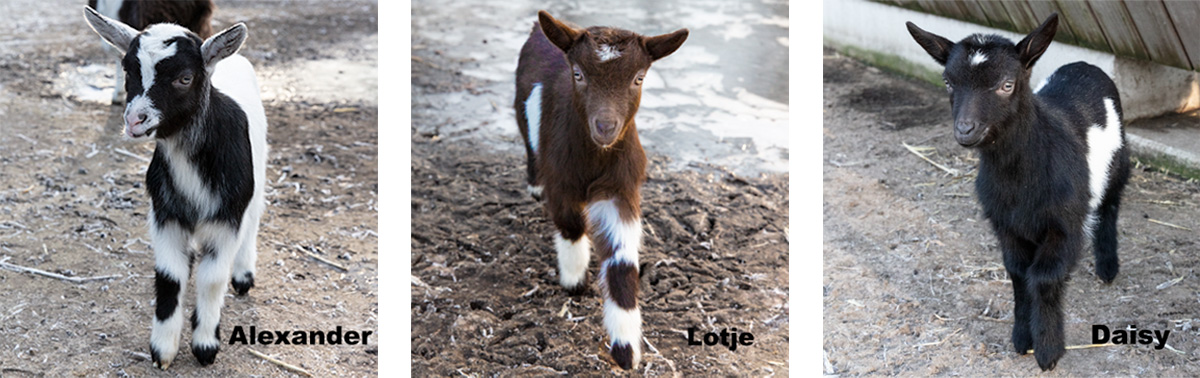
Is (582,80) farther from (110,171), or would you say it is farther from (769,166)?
(110,171)

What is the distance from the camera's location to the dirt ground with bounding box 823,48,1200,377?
10.3 feet

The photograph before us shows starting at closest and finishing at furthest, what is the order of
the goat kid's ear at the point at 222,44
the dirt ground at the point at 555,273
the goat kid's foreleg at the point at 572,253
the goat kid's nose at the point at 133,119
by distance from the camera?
1. the goat kid's nose at the point at 133,119
2. the goat kid's ear at the point at 222,44
3. the dirt ground at the point at 555,273
4. the goat kid's foreleg at the point at 572,253

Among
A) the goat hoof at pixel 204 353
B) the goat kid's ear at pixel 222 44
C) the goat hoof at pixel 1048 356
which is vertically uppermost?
the goat kid's ear at pixel 222 44

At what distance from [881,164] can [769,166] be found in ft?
1.71

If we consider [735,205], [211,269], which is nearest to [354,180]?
[211,269]

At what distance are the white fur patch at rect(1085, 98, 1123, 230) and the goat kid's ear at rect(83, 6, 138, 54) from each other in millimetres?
2933

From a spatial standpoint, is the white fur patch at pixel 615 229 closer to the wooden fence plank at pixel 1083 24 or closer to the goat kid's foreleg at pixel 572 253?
the goat kid's foreleg at pixel 572 253

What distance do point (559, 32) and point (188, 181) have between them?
123 centimetres

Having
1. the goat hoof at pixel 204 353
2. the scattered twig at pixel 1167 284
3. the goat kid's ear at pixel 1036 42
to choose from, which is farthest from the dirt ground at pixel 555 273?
the scattered twig at pixel 1167 284

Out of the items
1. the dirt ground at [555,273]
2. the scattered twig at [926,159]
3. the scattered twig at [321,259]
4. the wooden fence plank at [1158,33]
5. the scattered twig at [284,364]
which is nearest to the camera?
the scattered twig at [284,364]

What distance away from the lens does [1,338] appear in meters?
3.09

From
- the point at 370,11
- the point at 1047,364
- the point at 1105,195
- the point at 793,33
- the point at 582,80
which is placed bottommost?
the point at 370,11

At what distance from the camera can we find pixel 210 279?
10.00ft

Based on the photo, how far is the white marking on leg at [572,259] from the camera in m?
3.48
